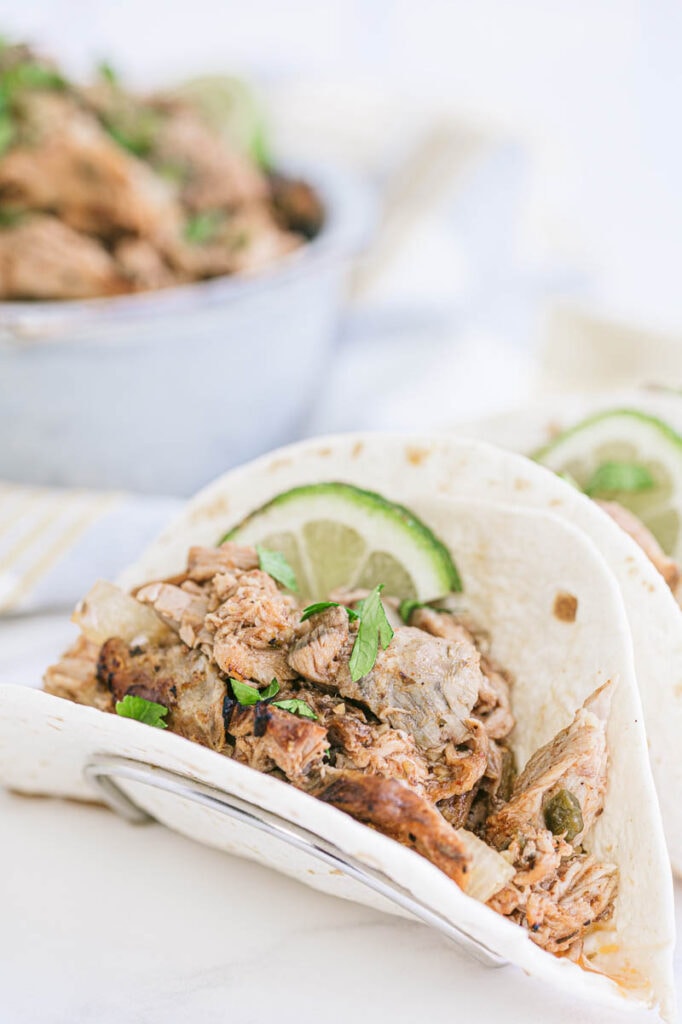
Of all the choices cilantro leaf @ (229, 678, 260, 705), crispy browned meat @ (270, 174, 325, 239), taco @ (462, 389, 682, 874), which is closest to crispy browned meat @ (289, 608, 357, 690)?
cilantro leaf @ (229, 678, 260, 705)

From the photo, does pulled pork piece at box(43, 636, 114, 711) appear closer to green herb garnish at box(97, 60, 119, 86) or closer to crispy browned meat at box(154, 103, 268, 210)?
crispy browned meat at box(154, 103, 268, 210)

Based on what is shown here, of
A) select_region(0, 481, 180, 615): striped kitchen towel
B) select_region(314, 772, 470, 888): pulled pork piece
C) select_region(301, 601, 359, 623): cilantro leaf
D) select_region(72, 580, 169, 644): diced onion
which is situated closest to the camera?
select_region(314, 772, 470, 888): pulled pork piece

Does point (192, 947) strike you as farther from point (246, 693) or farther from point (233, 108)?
point (233, 108)

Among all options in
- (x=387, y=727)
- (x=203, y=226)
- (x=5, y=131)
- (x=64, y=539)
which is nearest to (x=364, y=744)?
(x=387, y=727)

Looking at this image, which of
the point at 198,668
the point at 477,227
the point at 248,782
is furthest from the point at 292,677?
the point at 477,227

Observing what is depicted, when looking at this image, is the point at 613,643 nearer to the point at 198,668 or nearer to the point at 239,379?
the point at 198,668
